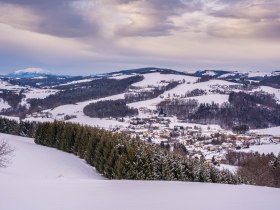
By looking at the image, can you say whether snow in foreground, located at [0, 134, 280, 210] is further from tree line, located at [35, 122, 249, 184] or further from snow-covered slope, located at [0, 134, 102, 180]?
snow-covered slope, located at [0, 134, 102, 180]

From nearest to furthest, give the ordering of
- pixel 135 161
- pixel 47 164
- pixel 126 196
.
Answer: pixel 126 196
pixel 135 161
pixel 47 164

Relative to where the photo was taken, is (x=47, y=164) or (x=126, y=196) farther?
(x=47, y=164)

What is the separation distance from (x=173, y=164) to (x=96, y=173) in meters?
16.3

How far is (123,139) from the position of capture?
Answer: 55156 millimetres

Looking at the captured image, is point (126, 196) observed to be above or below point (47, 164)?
above

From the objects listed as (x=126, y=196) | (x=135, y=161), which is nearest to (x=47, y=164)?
(x=135, y=161)

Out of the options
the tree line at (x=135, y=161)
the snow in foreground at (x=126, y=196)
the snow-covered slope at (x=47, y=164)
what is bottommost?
the snow-covered slope at (x=47, y=164)

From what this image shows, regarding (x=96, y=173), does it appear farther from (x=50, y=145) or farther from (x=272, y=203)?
(x=272, y=203)

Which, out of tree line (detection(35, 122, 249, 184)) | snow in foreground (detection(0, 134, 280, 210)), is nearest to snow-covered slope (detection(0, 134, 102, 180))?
tree line (detection(35, 122, 249, 184))

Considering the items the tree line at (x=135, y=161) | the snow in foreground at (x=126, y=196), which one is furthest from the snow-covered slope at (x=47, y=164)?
the snow in foreground at (x=126, y=196)

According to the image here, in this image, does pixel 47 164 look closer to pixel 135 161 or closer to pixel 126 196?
pixel 135 161

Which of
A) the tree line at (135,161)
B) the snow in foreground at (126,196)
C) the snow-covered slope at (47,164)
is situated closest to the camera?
the snow in foreground at (126,196)

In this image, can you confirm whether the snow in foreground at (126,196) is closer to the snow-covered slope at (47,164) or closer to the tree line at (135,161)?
the tree line at (135,161)

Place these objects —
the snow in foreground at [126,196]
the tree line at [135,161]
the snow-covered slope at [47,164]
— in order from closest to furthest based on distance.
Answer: the snow in foreground at [126,196] → the tree line at [135,161] → the snow-covered slope at [47,164]
